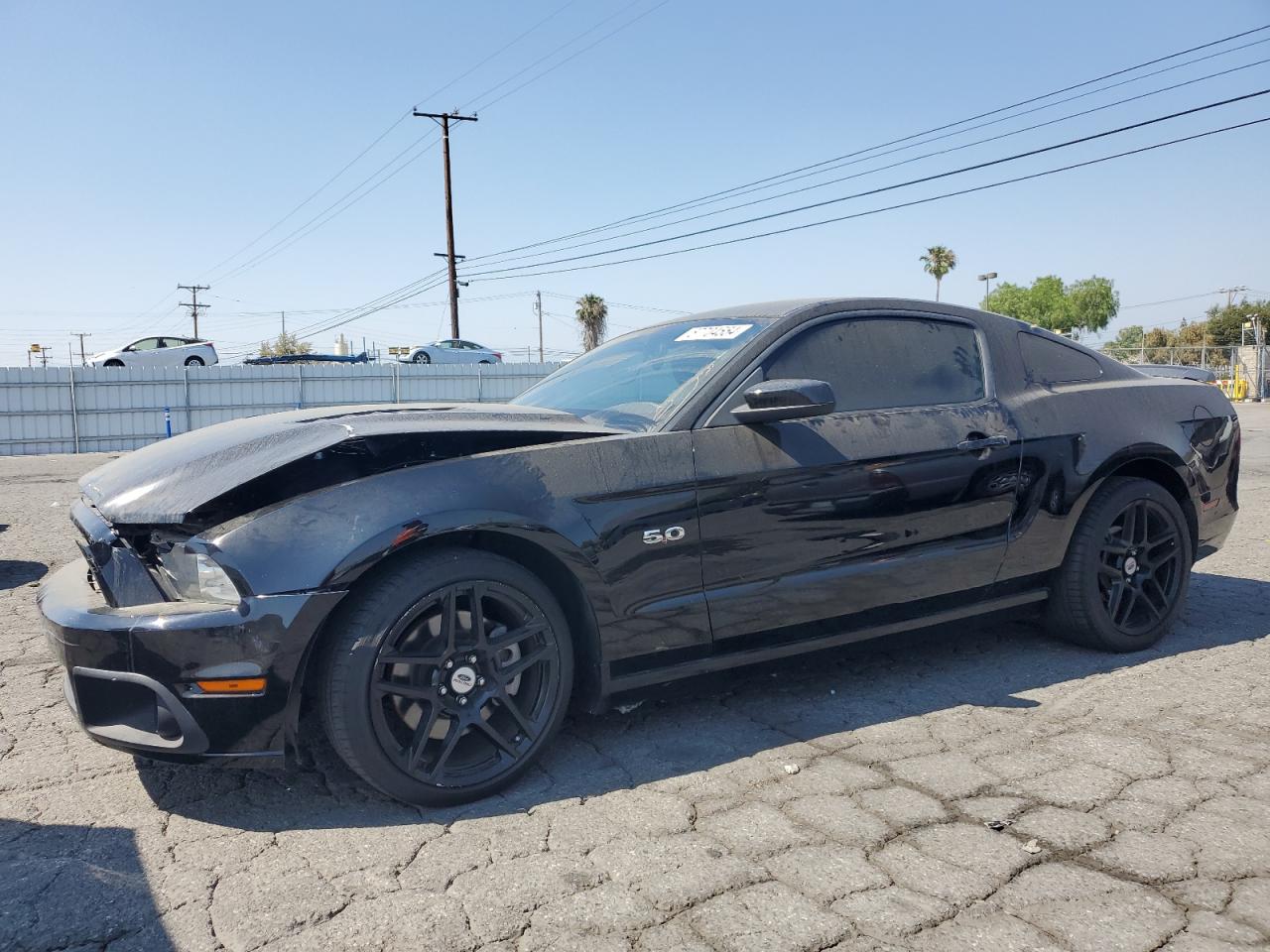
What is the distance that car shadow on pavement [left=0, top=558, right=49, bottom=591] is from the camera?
5750mm

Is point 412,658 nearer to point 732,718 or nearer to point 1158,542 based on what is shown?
→ point 732,718

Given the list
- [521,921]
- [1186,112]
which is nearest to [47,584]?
[521,921]

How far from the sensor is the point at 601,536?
2895 mm

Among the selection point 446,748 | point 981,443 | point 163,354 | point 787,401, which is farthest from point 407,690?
point 163,354

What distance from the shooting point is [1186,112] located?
765 inches

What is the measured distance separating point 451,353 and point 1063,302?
66.8 m

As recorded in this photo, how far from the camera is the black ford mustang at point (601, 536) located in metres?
2.54

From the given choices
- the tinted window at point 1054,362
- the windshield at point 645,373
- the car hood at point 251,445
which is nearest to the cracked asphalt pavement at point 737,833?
the car hood at point 251,445

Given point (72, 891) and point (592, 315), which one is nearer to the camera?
point (72, 891)

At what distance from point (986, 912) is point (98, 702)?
7.60 feet

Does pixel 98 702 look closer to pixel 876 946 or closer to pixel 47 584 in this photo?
pixel 47 584

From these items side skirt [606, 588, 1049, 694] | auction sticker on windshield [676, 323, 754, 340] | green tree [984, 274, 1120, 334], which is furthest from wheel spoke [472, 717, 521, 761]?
green tree [984, 274, 1120, 334]

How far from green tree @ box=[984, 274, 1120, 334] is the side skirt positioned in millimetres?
83622

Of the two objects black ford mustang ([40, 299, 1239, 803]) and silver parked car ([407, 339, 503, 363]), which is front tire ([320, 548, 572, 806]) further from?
silver parked car ([407, 339, 503, 363])
